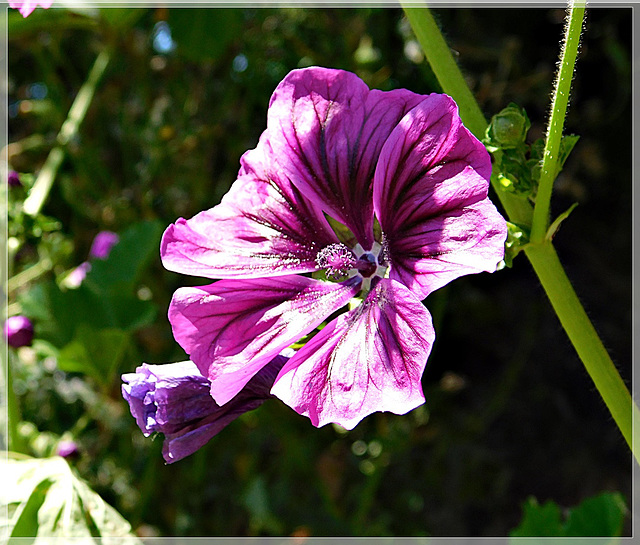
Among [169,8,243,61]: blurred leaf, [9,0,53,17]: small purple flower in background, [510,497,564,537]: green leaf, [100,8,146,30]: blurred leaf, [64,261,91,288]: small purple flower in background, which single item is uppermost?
[100,8,146,30]: blurred leaf

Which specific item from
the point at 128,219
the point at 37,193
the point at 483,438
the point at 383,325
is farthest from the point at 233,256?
the point at 483,438

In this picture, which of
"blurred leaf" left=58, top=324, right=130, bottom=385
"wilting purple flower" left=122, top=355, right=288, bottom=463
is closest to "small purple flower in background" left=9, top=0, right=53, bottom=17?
"wilting purple flower" left=122, top=355, right=288, bottom=463

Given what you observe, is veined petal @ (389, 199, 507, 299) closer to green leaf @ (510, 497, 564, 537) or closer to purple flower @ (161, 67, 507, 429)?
purple flower @ (161, 67, 507, 429)

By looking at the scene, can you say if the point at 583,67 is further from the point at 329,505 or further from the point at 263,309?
the point at 263,309

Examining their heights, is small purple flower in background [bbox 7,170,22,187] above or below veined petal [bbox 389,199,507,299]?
above

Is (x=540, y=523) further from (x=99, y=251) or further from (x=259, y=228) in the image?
(x=99, y=251)

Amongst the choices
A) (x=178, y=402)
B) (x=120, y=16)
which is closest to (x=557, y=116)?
(x=178, y=402)
